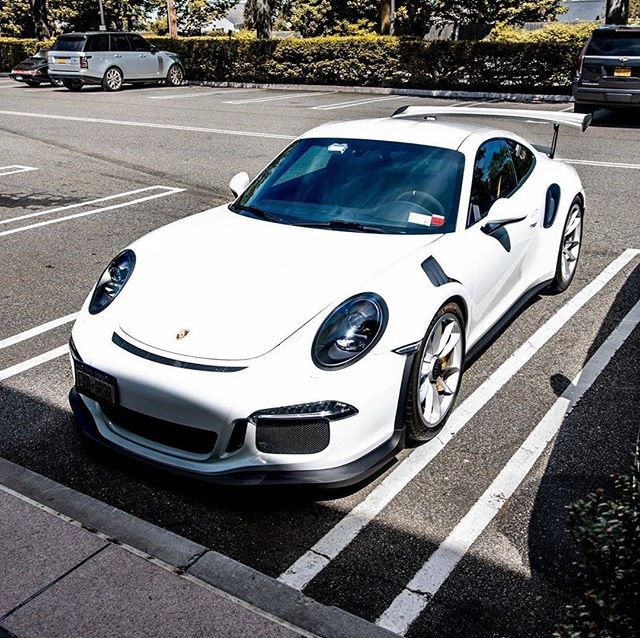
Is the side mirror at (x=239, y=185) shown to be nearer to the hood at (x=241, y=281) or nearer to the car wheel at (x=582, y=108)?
the hood at (x=241, y=281)

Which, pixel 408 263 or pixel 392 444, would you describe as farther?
pixel 408 263

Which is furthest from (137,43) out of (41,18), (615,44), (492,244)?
(492,244)

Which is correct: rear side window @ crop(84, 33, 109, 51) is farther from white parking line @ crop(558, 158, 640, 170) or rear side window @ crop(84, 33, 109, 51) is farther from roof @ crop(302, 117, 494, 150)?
roof @ crop(302, 117, 494, 150)

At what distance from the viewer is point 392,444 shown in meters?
3.55

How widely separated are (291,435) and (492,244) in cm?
192

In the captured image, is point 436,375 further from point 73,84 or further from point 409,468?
point 73,84

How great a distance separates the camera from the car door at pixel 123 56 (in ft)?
79.5

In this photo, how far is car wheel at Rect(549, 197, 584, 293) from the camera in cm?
588

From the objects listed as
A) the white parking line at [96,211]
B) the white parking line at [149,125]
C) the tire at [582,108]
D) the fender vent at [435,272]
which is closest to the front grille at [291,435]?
the fender vent at [435,272]

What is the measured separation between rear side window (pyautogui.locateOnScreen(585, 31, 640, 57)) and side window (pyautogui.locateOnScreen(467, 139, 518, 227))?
36.9 feet

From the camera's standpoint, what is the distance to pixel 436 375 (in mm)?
3982

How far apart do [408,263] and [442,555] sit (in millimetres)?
1437

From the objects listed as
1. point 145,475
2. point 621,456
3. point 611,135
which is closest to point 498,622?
point 621,456

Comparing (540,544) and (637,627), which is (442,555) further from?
(637,627)
